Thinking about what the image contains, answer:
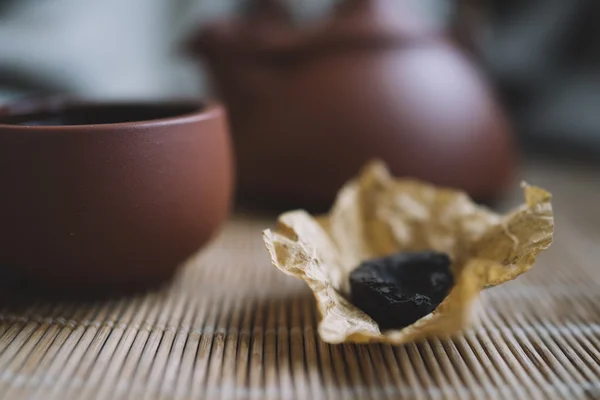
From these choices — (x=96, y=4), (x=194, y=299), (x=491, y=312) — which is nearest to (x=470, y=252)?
(x=491, y=312)

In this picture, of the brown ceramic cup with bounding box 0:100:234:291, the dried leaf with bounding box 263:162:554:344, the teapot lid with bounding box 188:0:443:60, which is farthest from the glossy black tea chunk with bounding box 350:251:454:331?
the teapot lid with bounding box 188:0:443:60

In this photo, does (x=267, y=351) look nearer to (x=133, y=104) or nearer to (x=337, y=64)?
(x=133, y=104)

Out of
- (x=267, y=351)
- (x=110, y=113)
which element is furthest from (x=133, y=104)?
(x=267, y=351)

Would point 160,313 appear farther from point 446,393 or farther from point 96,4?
point 96,4

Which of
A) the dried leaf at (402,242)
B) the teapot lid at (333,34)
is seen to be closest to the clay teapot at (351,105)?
the teapot lid at (333,34)

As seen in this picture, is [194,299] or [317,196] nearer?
[194,299]

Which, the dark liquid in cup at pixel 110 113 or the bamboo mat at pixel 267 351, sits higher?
the dark liquid in cup at pixel 110 113

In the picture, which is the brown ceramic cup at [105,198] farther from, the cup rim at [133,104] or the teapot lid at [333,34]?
the teapot lid at [333,34]
